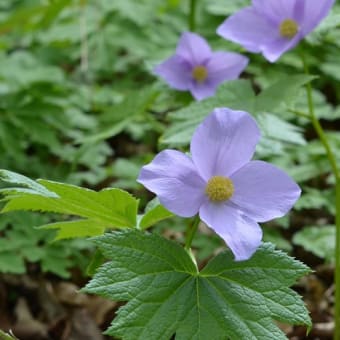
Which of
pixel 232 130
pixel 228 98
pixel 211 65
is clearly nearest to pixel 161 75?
pixel 211 65

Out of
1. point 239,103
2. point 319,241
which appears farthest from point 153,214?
point 319,241

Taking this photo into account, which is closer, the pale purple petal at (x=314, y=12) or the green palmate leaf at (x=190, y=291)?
the green palmate leaf at (x=190, y=291)

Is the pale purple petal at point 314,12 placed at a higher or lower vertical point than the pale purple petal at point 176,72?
higher

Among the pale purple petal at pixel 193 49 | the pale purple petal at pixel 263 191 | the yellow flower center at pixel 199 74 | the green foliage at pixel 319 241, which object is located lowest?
the green foliage at pixel 319 241

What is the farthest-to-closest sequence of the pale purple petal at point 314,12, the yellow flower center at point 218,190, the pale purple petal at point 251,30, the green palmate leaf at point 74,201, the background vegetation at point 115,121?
the background vegetation at point 115,121 → the pale purple petal at point 251,30 → the pale purple petal at point 314,12 → the yellow flower center at point 218,190 → the green palmate leaf at point 74,201

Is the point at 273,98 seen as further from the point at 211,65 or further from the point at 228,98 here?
the point at 211,65

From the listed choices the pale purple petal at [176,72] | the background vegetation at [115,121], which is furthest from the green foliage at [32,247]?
the pale purple petal at [176,72]

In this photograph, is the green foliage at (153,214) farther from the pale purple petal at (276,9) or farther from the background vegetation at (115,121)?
the pale purple petal at (276,9)
